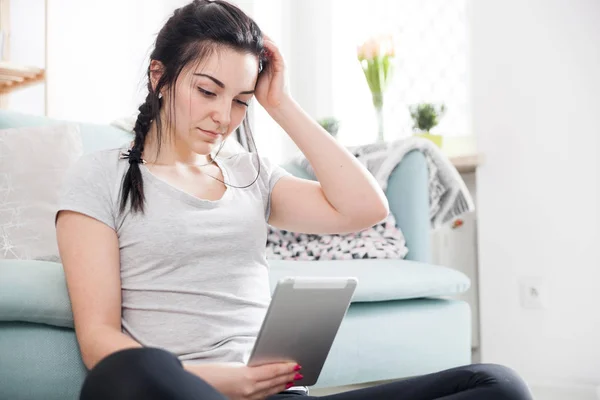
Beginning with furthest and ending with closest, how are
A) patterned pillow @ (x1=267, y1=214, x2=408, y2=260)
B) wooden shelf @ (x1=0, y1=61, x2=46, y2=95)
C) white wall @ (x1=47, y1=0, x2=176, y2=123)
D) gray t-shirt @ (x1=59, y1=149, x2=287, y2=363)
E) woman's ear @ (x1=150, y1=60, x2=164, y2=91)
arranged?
white wall @ (x1=47, y1=0, x2=176, y2=123), wooden shelf @ (x1=0, y1=61, x2=46, y2=95), patterned pillow @ (x1=267, y1=214, x2=408, y2=260), woman's ear @ (x1=150, y1=60, x2=164, y2=91), gray t-shirt @ (x1=59, y1=149, x2=287, y2=363)

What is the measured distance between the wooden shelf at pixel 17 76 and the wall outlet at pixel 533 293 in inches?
75.0

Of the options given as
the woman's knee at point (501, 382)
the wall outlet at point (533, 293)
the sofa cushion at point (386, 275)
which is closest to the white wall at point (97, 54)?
the sofa cushion at point (386, 275)

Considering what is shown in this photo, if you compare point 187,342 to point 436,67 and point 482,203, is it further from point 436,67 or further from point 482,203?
point 436,67

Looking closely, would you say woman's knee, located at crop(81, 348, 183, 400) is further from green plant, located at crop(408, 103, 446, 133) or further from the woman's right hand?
green plant, located at crop(408, 103, 446, 133)

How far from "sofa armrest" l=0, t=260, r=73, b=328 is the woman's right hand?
29 cm

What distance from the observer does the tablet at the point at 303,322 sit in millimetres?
906

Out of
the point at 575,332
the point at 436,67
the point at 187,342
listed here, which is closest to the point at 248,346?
the point at 187,342

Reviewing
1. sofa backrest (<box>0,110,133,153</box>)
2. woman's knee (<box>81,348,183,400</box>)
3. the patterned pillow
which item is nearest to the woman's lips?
woman's knee (<box>81,348,183,400</box>)

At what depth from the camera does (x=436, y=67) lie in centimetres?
300

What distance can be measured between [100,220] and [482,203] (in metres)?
1.75

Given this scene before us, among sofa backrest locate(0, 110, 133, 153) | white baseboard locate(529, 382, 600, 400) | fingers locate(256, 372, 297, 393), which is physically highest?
sofa backrest locate(0, 110, 133, 153)

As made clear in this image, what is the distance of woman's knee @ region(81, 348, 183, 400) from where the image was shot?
0.68 meters

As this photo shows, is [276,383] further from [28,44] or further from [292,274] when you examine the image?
[28,44]

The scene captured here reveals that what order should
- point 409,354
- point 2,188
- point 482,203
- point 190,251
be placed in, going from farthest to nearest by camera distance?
point 482,203
point 409,354
point 2,188
point 190,251
